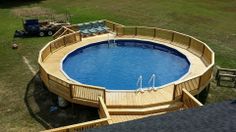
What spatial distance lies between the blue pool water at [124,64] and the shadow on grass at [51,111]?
2925mm

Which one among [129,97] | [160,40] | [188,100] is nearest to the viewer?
[188,100]

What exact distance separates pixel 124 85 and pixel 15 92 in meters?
8.06

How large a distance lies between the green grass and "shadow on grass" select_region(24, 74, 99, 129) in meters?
0.46

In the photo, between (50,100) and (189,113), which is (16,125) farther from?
(189,113)

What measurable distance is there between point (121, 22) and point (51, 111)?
68.4ft

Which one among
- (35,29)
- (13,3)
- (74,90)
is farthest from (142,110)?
(13,3)

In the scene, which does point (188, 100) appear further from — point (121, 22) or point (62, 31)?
point (121, 22)

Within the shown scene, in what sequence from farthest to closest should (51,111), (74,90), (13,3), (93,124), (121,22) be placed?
(13,3), (121,22), (51,111), (74,90), (93,124)

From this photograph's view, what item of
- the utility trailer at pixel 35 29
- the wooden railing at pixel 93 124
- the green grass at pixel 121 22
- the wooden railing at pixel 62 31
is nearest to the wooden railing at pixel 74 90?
the wooden railing at pixel 93 124

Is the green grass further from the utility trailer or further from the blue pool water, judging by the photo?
the blue pool water

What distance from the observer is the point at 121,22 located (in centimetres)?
3809

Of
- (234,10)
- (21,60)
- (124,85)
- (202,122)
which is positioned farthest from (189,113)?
(234,10)

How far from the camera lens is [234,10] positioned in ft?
143

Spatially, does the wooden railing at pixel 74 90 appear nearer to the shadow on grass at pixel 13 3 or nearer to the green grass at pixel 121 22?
the green grass at pixel 121 22
